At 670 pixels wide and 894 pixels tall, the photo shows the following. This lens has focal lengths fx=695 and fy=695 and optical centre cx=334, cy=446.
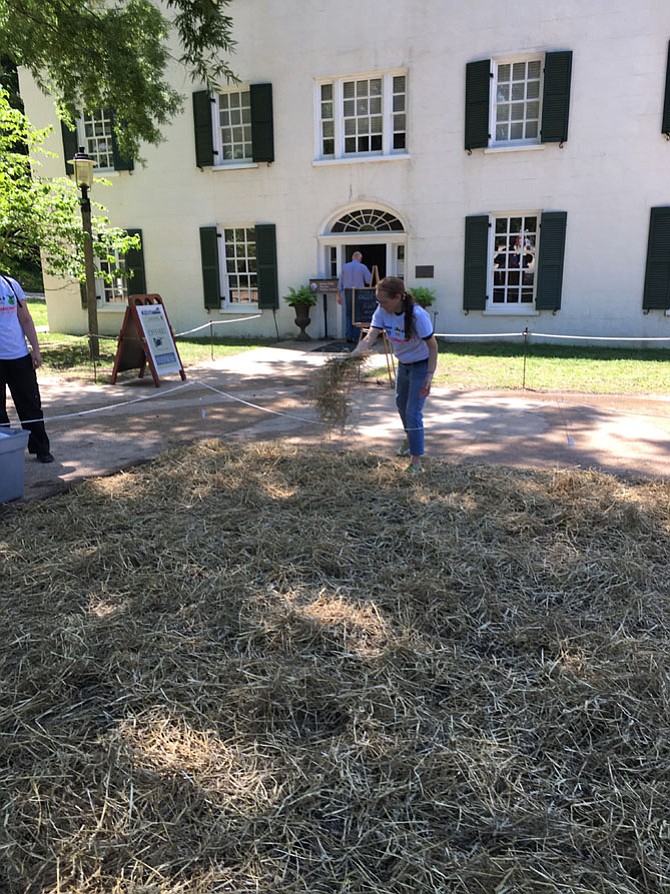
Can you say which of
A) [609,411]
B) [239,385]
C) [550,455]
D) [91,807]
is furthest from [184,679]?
[239,385]

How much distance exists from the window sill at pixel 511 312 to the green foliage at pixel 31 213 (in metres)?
7.21

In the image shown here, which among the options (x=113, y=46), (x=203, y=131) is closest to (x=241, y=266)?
(x=203, y=131)

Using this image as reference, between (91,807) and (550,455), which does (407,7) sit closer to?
(550,455)

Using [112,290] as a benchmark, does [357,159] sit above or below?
above

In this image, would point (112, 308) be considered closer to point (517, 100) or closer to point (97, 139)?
point (97, 139)

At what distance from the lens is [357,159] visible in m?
14.7

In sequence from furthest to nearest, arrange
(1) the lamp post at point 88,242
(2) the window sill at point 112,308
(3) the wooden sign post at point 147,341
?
(2) the window sill at point 112,308 < (1) the lamp post at point 88,242 < (3) the wooden sign post at point 147,341

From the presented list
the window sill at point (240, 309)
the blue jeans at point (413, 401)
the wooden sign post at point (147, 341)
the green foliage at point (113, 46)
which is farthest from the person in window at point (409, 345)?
the window sill at point (240, 309)

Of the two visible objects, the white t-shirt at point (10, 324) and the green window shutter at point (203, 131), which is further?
the green window shutter at point (203, 131)

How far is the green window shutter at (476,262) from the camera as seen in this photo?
14148 millimetres

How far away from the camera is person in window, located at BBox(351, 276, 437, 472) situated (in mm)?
5344

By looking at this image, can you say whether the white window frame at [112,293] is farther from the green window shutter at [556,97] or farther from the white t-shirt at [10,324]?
the white t-shirt at [10,324]

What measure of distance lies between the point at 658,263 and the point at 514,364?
405cm

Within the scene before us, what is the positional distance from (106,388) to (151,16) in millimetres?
5694
